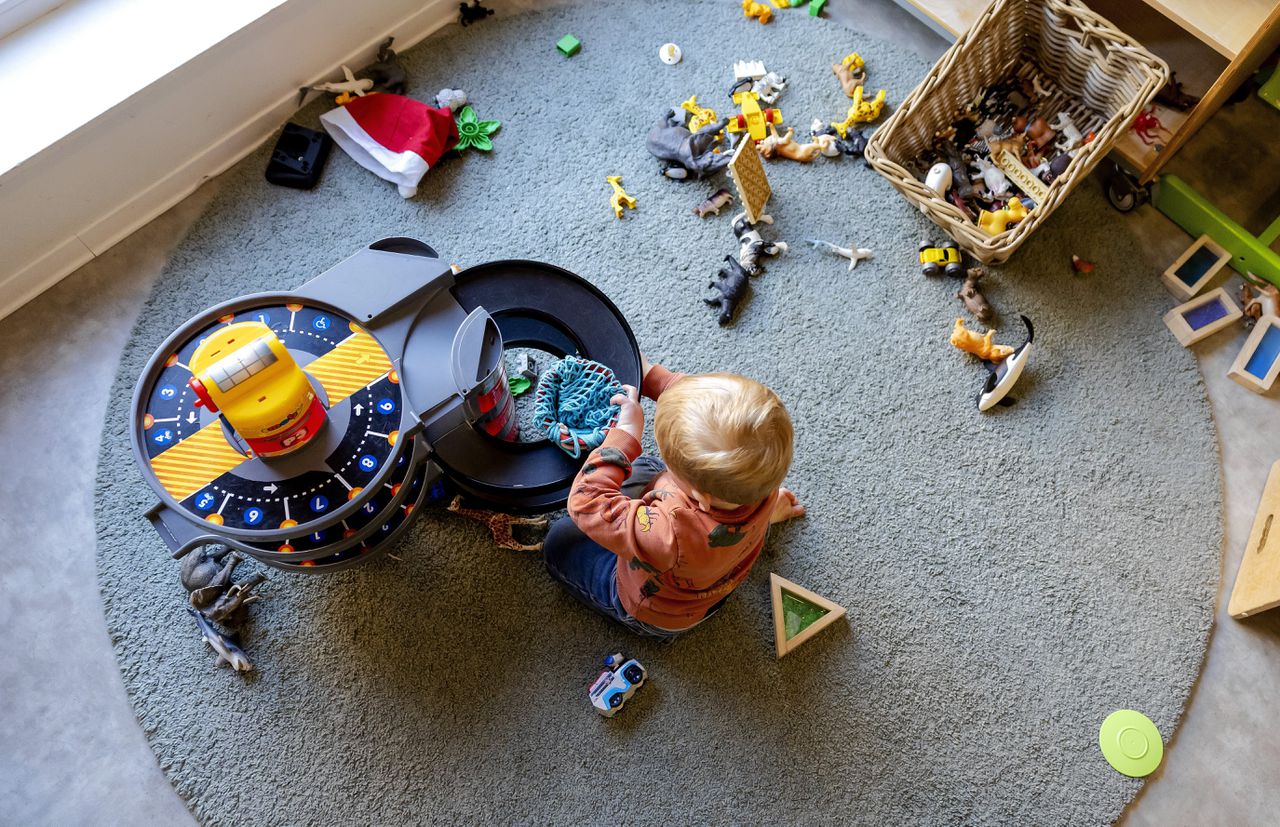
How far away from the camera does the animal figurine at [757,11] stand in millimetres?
1754

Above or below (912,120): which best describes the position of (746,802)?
below

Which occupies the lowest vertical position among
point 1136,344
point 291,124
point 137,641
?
point 137,641

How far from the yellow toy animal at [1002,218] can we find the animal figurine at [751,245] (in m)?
0.34

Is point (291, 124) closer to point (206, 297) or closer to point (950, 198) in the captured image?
point (206, 297)

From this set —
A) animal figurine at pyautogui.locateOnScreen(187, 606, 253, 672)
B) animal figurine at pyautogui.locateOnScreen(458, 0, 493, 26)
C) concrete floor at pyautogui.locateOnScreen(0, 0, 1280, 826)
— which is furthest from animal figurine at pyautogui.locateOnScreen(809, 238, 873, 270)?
animal figurine at pyautogui.locateOnScreen(187, 606, 253, 672)

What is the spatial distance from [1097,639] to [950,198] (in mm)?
774

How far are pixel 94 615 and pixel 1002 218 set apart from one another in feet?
5.25

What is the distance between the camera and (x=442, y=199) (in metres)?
1.61

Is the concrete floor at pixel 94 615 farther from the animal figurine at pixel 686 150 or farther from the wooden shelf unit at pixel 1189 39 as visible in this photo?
the animal figurine at pixel 686 150

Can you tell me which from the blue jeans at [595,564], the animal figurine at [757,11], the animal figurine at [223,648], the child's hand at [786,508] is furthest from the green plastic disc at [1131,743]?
the animal figurine at [757,11]

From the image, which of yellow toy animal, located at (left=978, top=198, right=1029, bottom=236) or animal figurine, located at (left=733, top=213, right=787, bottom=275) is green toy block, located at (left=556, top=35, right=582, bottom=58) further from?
yellow toy animal, located at (left=978, top=198, right=1029, bottom=236)

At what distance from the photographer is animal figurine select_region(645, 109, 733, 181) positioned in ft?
5.19

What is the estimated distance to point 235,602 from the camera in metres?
1.30

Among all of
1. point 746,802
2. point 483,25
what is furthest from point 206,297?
point 746,802
